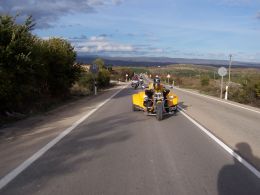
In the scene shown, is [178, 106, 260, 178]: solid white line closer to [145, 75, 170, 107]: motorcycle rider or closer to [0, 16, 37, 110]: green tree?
[145, 75, 170, 107]: motorcycle rider

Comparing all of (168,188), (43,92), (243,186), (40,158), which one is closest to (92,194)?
(168,188)

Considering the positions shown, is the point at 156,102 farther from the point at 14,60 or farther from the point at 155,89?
the point at 14,60

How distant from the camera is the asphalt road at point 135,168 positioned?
281 inches

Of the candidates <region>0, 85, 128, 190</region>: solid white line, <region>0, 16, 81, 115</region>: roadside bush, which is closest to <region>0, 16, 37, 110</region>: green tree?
<region>0, 16, 81, 115</region>: roadside bush

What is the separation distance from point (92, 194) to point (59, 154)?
3.29m

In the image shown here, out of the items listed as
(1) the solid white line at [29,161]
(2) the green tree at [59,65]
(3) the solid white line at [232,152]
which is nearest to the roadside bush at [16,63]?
(1) the solid white line at [29,161]

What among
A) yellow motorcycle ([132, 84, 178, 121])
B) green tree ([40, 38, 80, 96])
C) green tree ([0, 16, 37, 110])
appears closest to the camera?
green tree ([0, 16, 37, 110])

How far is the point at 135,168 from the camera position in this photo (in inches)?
336

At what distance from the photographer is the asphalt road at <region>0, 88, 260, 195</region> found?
23.4 ft

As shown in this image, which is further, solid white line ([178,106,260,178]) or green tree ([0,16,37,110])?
green tree ([0,16,37,110])

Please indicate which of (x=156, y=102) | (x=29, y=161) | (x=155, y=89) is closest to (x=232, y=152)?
(x=29, y=161)

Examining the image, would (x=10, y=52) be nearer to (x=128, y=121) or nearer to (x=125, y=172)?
(x=128, y=121)

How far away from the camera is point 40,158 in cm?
938

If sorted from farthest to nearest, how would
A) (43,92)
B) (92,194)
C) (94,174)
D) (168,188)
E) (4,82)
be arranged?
(43,92) < (4,82) < (94,174) < (168,188) < (92,194)
